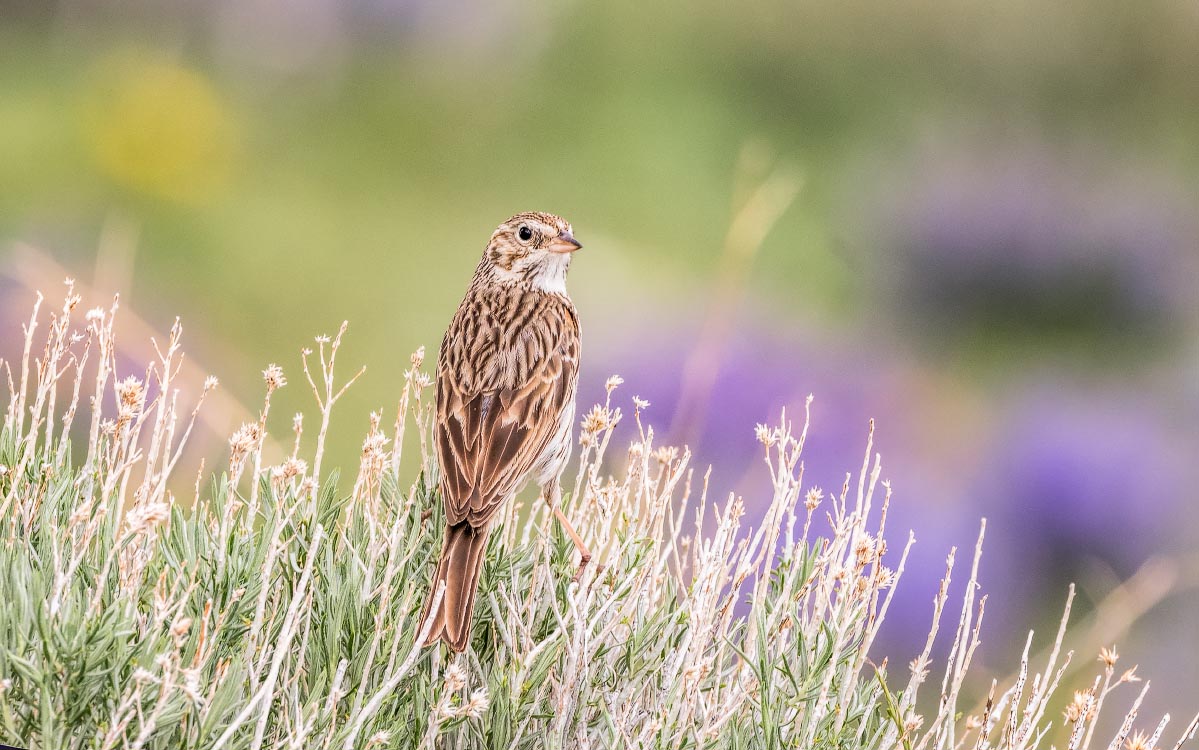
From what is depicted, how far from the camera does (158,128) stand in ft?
12.3

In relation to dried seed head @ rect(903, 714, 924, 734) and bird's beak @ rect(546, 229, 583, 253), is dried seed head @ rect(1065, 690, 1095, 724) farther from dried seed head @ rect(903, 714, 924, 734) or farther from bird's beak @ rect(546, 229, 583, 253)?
bird's beak @ rect(546, 229, 583, 253)

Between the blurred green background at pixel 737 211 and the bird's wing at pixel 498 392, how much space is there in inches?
18.7

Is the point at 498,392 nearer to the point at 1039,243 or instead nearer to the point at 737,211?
the point at 737,211

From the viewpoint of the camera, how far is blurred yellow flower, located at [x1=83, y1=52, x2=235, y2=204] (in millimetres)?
3717

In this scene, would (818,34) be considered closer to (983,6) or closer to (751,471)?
(983,6)

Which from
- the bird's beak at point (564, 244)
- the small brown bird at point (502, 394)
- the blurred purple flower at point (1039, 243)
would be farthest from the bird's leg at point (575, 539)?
the blurred purple flower at point (1039, 243)

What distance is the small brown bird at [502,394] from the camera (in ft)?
8.17

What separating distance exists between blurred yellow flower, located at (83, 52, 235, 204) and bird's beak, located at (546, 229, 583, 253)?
3.40 feet

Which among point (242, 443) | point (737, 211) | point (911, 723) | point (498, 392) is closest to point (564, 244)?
point (498, 392)

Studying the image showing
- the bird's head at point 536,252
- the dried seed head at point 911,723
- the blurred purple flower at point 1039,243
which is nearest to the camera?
the dried seed head at point 911,723

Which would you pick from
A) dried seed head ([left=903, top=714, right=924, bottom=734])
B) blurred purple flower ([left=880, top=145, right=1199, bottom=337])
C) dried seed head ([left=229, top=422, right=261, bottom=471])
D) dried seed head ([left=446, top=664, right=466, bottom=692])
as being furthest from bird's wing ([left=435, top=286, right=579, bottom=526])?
blurred purple flower ([left=880, top=145, right=1199, bottom=337])

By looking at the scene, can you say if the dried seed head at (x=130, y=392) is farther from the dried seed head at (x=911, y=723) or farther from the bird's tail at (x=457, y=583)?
the dried seed head at (x=911, y=723)

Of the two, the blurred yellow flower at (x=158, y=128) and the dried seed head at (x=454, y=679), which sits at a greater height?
the blurred yellow flower at (x=158, y=128)

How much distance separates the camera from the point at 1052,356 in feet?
11.9
